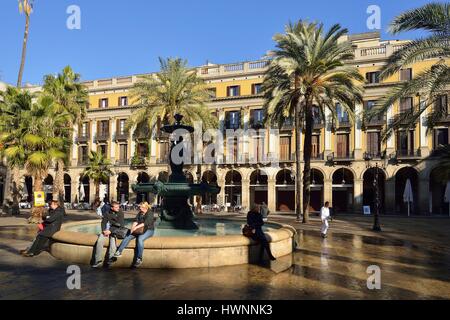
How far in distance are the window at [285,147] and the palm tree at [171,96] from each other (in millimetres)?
14782

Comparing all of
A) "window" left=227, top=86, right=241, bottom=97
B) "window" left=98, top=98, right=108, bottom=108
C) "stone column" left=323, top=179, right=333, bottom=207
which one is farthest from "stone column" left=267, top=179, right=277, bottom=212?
"window" left=98, top=98, right=108, bottom=108

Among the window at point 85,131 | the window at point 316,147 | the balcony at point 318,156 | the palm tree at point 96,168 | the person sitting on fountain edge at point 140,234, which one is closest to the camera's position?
the person sitting on fountain edge at point 140,234

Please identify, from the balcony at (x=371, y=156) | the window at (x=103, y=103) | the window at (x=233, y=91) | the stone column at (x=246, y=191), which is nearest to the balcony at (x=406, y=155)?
the balcony at (x=371, y=156)

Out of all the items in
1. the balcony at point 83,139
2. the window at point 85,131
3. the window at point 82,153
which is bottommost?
the window at point 82,153

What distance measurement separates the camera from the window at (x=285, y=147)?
42219 millimetres

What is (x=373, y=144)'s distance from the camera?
39062 millimetres

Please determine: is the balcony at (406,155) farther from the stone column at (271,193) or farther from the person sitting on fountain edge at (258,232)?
the person sitting on fountain edge at (258,232)

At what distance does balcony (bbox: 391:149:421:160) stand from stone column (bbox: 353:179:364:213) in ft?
13.6

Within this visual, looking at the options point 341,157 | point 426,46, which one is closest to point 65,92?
point 426,46

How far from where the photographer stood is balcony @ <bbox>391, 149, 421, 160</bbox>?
1454 inches

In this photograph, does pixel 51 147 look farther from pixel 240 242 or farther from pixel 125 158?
pixel 125 158

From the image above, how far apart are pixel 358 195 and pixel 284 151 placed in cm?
916

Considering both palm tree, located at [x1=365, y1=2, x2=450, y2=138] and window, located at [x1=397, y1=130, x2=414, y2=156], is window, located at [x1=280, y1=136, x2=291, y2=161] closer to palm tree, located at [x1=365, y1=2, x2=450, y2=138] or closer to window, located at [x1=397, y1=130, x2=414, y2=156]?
window, located at [x1=397, y1=130, x2=414, y2=156]
